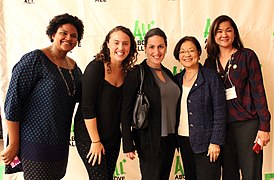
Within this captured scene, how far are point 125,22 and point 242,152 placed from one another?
4.21 ft

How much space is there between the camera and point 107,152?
1475mm

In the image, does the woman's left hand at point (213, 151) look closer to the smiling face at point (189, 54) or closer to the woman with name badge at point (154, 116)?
the woman with name badge at point (154, 116)

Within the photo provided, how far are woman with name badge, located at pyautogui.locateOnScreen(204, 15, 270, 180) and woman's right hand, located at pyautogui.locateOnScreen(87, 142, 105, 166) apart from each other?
32.0 inches

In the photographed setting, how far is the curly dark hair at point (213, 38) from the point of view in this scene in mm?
1641

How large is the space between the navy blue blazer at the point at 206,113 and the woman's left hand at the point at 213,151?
0.06ft

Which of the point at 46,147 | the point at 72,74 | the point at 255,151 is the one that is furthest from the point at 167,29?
the point at 46,147

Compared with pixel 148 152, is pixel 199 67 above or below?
above

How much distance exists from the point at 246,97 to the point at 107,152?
0.93m

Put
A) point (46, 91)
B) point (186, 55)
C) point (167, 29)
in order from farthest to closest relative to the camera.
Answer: point (167, 29), point (186, 55), point (46, 91)

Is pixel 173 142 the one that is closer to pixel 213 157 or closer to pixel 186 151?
pixel 186 151

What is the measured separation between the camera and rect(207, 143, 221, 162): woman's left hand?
1472 millimetres

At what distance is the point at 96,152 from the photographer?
4.49ft

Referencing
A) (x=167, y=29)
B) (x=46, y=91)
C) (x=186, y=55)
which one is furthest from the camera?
(x=167, y=29)

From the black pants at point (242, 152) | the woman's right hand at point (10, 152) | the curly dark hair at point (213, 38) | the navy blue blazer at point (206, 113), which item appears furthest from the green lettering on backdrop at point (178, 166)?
the woman's right hand at point (10, 152)
